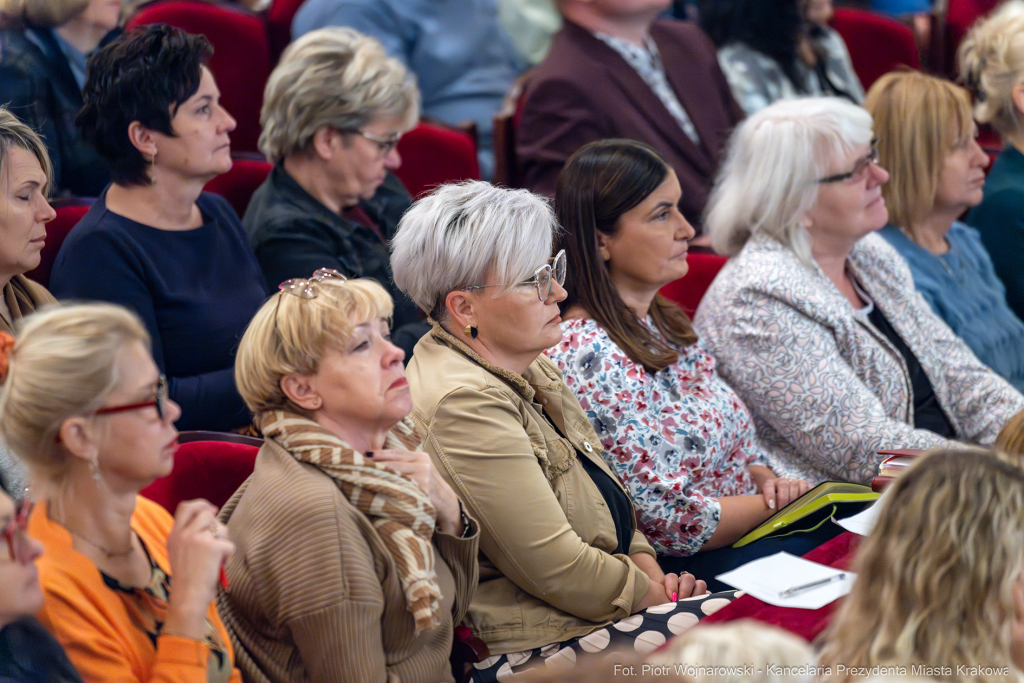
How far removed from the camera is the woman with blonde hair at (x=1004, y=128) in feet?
10.8

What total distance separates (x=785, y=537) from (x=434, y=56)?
2391 mm

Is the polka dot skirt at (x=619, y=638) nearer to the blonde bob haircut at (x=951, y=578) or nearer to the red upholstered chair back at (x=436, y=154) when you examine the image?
the blonde bob haircut at (x=951, y=578)

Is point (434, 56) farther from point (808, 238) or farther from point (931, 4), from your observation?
point (931, 4)

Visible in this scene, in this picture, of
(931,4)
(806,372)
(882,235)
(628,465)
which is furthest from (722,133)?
(931,4)

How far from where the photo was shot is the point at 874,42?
14.8ft

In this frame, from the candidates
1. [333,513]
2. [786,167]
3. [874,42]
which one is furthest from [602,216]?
[874,42]

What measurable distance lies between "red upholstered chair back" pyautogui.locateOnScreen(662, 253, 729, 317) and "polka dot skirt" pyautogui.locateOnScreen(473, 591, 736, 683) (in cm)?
115

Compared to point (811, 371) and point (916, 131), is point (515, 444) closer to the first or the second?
point (811, 371)

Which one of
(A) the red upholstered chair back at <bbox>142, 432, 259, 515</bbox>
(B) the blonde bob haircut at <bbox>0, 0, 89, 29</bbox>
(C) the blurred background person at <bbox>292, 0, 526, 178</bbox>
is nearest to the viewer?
(A) the red upholstered chair back at <bbox>142, 432, 259, 515</bbox>

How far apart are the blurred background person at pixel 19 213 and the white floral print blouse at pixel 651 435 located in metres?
1.06

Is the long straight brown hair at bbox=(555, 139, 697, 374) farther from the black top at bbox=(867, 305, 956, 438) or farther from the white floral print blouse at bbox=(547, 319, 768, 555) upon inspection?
the black top at bbox=(867, 305, 956, 438)

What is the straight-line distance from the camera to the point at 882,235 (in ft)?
10.1

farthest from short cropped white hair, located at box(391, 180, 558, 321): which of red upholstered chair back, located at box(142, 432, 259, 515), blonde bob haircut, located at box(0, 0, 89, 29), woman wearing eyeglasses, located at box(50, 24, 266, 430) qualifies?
blonde bob haircut, located at box(0, 0, 89, 29)

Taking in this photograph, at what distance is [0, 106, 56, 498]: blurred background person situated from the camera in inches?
76.0
